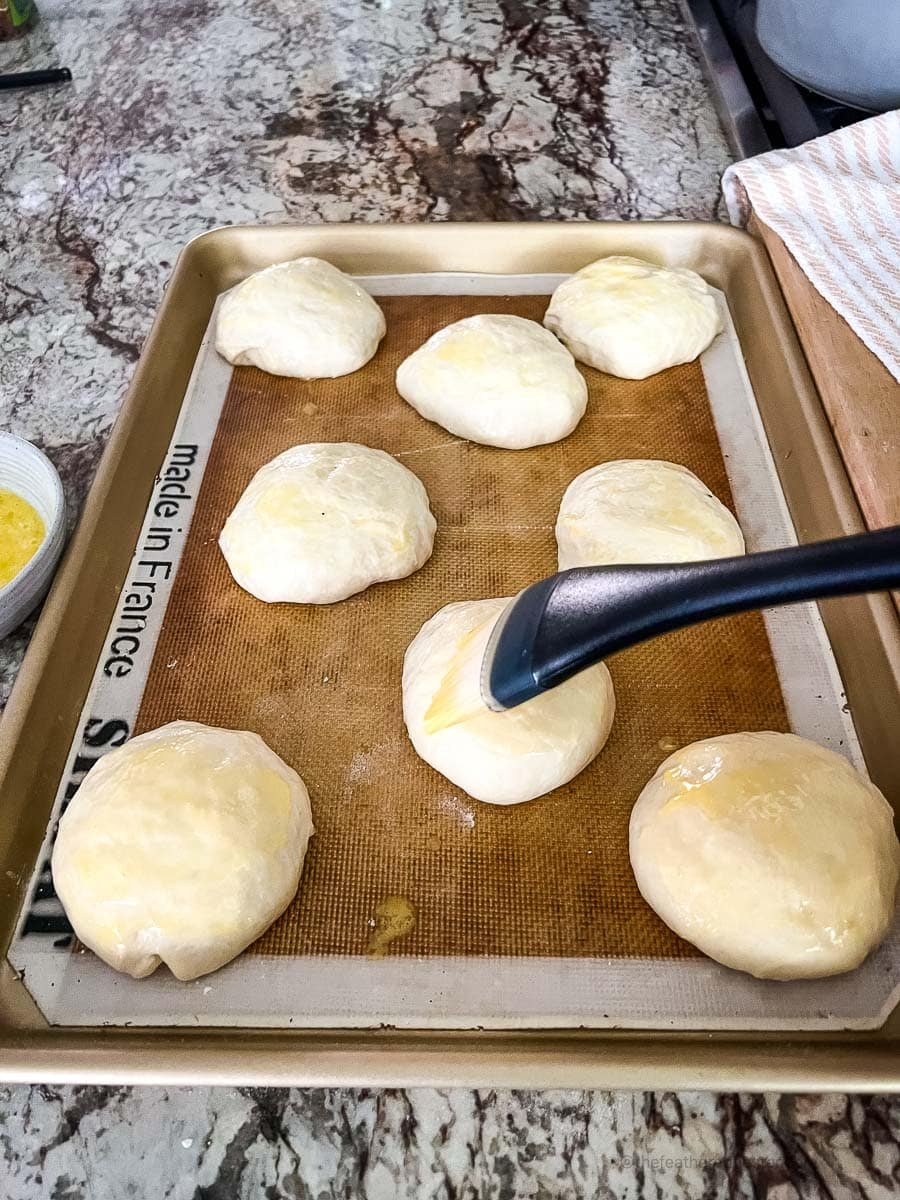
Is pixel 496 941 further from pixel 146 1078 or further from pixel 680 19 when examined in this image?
pixel 680 19

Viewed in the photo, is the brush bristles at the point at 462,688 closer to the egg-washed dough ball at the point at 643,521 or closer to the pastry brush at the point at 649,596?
the pastry brush at the point at 649,596

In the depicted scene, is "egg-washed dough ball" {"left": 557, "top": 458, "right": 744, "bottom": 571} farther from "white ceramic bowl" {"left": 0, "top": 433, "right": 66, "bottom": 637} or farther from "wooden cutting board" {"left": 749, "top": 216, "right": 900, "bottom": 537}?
"white ceramic bowl" {"left": 0, "top": 433, "right": 66, "bottom": 637}

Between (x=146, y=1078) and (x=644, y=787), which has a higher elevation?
(x=146, y=1078)

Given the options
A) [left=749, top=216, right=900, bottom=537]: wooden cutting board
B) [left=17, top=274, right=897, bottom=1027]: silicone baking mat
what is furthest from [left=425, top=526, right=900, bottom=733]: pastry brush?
[left=749, top=216, right=900, bottom=537]: wooden cutting board

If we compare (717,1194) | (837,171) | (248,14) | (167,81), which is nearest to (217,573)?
(717,1194)

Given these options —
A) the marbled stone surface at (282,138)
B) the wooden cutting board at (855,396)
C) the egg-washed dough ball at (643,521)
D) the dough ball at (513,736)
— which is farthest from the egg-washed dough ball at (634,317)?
the dough ball at (513,736)

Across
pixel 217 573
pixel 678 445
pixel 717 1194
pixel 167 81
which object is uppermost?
pixel 167 81
